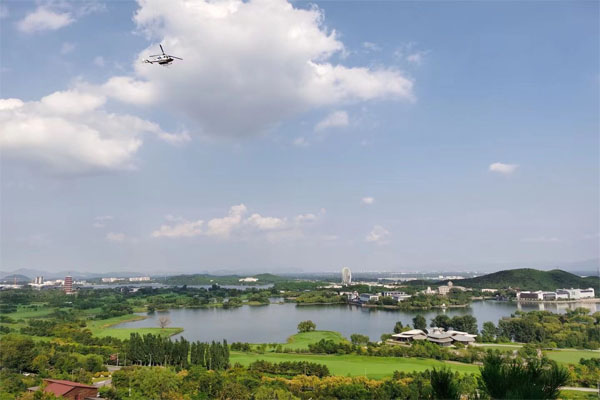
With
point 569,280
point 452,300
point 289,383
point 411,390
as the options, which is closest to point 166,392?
point 289,383

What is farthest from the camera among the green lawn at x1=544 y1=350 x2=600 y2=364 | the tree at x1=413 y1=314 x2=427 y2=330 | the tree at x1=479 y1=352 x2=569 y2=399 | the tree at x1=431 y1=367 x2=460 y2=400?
the tree at x1=413 y1=314 x2=427 y2=330

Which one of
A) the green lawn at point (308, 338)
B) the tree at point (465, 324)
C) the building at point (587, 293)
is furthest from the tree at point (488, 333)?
the building at point (587, 293)

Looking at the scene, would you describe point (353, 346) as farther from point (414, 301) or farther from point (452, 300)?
point (452, 300)

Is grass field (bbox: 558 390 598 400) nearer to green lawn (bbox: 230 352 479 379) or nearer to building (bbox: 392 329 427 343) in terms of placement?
green lawn (bbox: 230 352 479 379)

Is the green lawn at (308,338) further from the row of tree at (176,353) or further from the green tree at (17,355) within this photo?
the green tree at (17,355)

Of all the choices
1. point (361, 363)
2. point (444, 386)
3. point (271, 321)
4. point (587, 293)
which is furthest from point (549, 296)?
point (444, 386)

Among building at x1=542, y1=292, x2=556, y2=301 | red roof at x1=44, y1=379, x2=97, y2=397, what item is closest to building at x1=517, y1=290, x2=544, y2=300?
building at x1=542, y1=292, x2=556, y2=301
